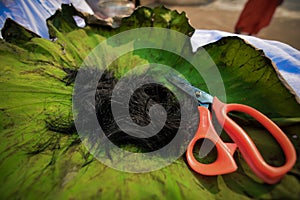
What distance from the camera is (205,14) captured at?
1.89m

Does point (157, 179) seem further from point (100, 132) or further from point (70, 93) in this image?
point (70, 93)

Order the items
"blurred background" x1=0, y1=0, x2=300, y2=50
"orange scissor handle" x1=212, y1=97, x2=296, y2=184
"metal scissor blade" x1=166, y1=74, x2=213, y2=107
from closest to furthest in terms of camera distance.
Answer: "orange scissor handle" x1=212, y1=97, x2=296, y2=184
"metal scissor blade" x1=166, y1=74, x2=213, y2=107
"blurred background" x1=0, y1=0, x2=300, y2=50

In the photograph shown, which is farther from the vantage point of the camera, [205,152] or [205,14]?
[205,14]

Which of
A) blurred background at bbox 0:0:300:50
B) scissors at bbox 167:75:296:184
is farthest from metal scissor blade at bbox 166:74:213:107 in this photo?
blurred background at bbox 0:0:300:50

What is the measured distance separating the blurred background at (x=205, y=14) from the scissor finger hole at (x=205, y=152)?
598 mm

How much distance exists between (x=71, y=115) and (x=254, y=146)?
0.92 ft

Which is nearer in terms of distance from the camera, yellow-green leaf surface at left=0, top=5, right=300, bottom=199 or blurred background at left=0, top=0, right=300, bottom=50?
yellow-green leaf surface at left=0, top=5, right=300, bottom=199

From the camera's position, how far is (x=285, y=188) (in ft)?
0.90

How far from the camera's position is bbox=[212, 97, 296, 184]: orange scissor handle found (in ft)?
0.92

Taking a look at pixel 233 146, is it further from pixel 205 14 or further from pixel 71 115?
pixel 205 14

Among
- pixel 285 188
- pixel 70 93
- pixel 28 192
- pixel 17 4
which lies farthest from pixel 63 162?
pixel 17 4

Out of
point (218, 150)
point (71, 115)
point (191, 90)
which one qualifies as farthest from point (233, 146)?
point (71, 115)

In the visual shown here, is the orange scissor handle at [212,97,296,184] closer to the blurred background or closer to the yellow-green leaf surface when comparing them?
the yellow-green leaf surface

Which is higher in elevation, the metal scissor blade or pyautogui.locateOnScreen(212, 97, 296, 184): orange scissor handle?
pyautogui.locateOnScreen(212, 97, 296, 184): orange scissor handle
